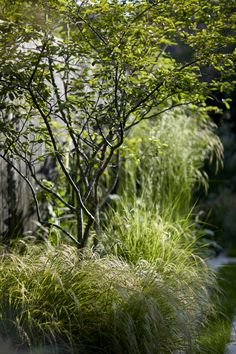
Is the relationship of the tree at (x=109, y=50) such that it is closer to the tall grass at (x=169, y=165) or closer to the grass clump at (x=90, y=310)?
the grass clump at (x=90, y=310)

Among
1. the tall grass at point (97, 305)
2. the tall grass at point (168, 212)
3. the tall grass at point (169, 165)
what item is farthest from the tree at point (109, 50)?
the tall grass at point (169, 165)

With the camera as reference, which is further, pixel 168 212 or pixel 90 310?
pixel 168 212

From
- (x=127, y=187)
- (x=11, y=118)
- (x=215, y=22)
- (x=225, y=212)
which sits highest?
(x=215, y=22)

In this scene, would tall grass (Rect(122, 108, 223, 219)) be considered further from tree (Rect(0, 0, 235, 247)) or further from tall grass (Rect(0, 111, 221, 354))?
tall grass (Rect(0, 111, 221, 354))

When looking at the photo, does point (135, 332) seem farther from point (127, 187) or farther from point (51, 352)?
point (127, 187)

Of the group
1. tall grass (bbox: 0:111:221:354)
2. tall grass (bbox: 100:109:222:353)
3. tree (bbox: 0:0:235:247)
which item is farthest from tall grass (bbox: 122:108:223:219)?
tall grass (bbox: 0:111:221:354)

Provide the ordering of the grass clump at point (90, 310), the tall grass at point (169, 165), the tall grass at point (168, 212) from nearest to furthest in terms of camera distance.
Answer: the grass clump at point (90, 310) < the tall grass at point (168, 212) < the tall grass at point (169, 165)

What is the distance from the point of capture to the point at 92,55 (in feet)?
16.5

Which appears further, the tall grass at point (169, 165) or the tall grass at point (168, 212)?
the tall grass at point (169, 165)

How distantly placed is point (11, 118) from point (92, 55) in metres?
1.59

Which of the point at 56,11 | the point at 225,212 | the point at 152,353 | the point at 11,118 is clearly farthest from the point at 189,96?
the point at 225,212

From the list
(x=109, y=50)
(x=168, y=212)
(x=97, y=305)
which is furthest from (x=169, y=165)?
(x=97, y=305)

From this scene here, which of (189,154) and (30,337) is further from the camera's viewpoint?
(189,154)

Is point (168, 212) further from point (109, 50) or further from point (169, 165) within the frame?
point (109, 50)
